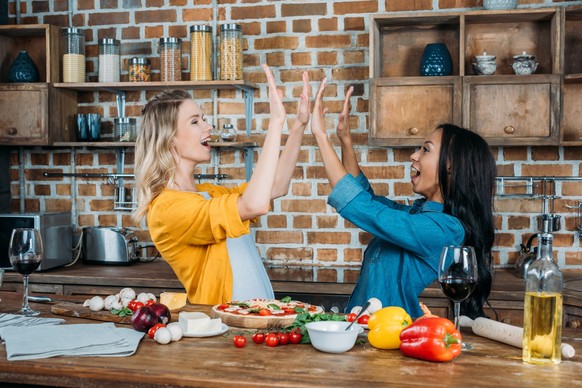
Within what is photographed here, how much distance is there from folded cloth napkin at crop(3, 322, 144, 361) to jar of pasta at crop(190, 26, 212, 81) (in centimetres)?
201

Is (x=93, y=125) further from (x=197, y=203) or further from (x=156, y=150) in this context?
(x=197, y=203)

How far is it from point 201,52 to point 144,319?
2.11m

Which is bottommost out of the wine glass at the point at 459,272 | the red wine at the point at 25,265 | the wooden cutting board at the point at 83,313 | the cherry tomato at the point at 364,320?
the wooden cutting board at the point at 83,313

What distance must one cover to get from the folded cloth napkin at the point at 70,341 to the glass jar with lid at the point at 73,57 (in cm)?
228

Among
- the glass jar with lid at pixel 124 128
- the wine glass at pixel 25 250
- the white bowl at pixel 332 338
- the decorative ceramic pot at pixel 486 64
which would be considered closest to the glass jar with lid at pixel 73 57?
the glass jar with lid at pixel 124 128

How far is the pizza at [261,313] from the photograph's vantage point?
192cm

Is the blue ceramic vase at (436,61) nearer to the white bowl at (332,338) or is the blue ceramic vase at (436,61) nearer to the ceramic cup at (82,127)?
the ceramic cup at (82,127)

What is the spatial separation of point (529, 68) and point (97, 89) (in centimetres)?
227

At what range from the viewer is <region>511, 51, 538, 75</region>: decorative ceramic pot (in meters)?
3.44

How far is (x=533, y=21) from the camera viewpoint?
3615mm

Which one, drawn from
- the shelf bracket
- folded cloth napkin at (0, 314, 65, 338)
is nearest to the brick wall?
the shelf bracket

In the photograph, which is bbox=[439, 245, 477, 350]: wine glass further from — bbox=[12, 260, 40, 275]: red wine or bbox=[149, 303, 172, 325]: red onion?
bbox=[12, 260, 40, 275]: red wine

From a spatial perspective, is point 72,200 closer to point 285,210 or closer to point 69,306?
point 285,210

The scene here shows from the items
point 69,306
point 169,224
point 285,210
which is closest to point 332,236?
point 285,210
